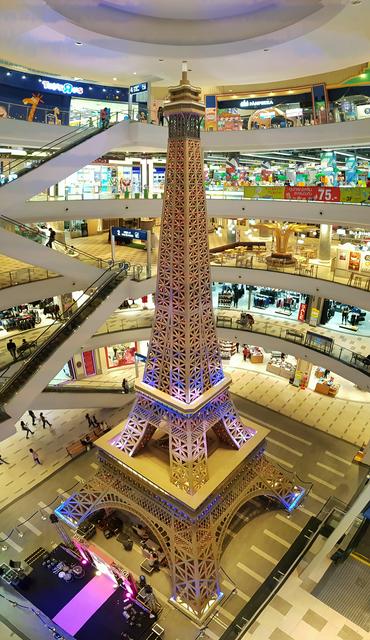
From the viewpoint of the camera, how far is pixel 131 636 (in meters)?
9.09

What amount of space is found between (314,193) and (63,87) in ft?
40.7

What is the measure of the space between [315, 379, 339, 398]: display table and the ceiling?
13.0 meters

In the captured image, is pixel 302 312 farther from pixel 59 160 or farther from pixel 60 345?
pixel 59 160

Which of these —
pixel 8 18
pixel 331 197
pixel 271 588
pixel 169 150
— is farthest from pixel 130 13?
pixel 271 588

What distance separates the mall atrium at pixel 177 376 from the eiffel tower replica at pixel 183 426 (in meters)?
0.05

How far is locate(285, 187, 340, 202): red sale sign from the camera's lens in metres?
15.0

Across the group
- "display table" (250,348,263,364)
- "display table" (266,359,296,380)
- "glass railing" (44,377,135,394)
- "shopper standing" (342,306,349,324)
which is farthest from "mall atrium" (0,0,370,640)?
"shopper standing" (342,306,349,324)

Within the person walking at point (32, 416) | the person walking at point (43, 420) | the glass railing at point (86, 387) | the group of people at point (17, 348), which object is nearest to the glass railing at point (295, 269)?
the glass railing at point (86, 387)

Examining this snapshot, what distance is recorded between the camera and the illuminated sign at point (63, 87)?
17.8 metres

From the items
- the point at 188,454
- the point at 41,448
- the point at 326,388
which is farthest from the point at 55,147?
the point at 326,388

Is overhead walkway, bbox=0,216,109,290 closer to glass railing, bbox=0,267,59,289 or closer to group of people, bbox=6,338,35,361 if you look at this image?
glass railing, bbox=0,267,59,289

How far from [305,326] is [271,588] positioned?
43.6 feet

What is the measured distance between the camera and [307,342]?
17.0 meters

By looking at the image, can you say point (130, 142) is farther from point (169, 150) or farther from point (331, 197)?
point (331, 197)
